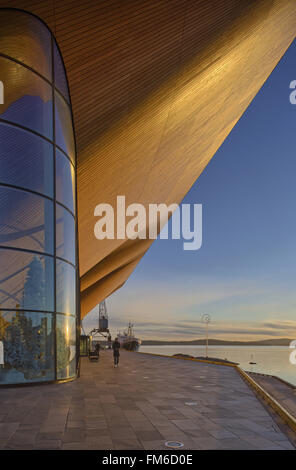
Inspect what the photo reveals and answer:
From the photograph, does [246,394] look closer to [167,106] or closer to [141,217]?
[167,106]

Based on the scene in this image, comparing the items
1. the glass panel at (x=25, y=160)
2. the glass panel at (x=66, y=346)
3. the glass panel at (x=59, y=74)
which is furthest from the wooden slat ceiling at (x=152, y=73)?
the glass panel at (x=66, y=346)

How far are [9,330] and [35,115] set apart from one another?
238 inches

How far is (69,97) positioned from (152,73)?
2908mm

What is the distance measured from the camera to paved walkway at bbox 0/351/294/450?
5.25m

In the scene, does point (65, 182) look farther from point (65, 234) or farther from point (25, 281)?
point (25, 281)

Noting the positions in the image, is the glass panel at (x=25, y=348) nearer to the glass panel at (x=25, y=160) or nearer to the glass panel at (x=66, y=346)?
the glass panel at (x=66, y=346)

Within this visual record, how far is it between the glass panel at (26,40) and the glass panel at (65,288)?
5.75m

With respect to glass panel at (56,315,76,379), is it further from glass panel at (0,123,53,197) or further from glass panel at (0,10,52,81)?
glass panel at (0,10,52,81)

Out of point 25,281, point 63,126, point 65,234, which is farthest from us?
point 63,126

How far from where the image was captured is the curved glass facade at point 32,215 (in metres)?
11.0

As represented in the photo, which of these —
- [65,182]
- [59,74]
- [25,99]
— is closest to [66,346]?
[65,182]

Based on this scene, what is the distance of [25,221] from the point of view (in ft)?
37.7
